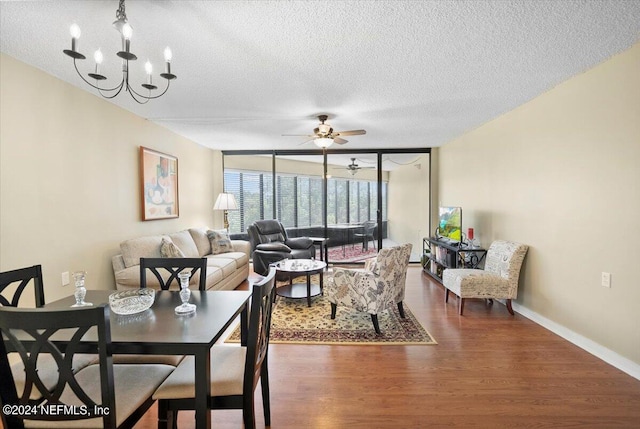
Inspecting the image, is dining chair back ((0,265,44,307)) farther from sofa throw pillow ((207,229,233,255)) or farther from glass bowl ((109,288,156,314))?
sofa throw pillow ((207,229,233,255))

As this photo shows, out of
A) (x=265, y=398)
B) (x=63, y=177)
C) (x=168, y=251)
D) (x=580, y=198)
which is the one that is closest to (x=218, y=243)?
(x=168, y=251)

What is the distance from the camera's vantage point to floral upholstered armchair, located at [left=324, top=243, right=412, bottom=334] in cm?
302

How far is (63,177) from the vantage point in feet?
9.35

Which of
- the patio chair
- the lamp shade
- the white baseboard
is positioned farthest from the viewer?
the patio chair

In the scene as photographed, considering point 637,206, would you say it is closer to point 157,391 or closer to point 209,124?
point 157,391

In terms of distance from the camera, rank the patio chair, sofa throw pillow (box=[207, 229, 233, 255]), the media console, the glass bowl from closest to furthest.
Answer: the glass bowl, the media console, sofa throw pillow (box=[207, 229, 233, 255]), the patio chair

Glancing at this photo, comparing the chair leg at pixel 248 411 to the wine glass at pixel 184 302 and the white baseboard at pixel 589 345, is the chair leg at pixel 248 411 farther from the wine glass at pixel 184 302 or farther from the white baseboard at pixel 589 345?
the white baseboard at pixel 589 345

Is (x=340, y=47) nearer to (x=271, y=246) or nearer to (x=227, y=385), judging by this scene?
(x=227, y=385)

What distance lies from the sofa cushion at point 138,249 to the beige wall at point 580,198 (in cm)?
455

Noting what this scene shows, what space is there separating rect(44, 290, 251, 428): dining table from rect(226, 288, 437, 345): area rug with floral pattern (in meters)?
1.36

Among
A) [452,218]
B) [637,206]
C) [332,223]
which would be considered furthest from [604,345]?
[332,223]

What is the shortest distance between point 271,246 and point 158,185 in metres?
1.96

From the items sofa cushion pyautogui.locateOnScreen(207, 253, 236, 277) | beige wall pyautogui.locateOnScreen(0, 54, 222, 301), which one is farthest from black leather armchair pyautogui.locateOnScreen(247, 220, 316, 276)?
beige wall pyautogui.locateOnScreen(0, 54, 222, 301)

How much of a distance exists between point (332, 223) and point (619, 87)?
4.90 m
